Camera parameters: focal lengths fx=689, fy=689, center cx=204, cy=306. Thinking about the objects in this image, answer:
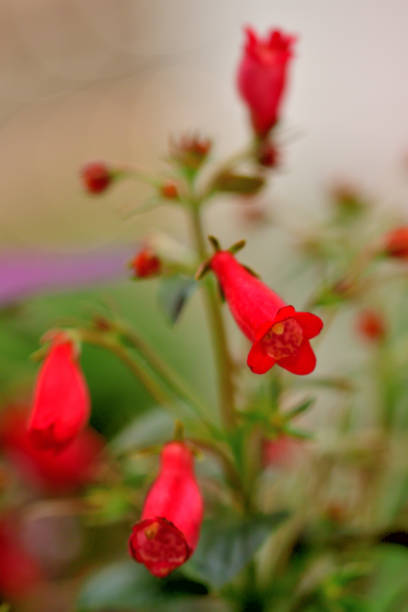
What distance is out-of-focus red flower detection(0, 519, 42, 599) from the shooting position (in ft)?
1.87

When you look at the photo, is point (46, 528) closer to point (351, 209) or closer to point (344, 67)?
point (351, 209)

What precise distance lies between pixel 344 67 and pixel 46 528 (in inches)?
57.0

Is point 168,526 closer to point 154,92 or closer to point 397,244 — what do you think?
point 397,244

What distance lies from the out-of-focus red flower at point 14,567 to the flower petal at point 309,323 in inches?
15.4

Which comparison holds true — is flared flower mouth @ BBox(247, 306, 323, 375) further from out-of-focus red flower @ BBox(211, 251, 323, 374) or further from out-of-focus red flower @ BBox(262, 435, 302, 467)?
out-of-focus red flower @ BBox(262, 435, 302, 467)

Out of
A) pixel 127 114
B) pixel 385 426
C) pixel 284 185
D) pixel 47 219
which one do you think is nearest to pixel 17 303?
pixel 385 426

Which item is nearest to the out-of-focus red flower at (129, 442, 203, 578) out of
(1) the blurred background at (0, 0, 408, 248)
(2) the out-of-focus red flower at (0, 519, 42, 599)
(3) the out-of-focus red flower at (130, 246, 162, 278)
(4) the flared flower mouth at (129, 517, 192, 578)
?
(4) the flared flower mouth at (129, 517, 192, 578)

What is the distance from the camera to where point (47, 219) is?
182 centimetres

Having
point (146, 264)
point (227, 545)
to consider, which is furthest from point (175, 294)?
point (227, 545)

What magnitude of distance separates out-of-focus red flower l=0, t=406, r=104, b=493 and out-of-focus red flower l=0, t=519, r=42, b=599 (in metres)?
0.08

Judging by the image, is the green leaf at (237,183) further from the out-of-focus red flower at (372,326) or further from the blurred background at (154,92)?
the blurred background at (154,92)

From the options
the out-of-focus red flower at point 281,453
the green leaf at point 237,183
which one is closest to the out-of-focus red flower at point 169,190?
the green leaf at point 237,183

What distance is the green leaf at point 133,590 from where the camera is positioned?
38cm

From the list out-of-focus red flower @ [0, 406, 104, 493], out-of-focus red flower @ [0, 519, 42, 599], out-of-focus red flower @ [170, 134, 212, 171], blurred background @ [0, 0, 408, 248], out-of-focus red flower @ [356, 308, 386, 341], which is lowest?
out-of-focus red flower @ [0, 519, 42, 599]
